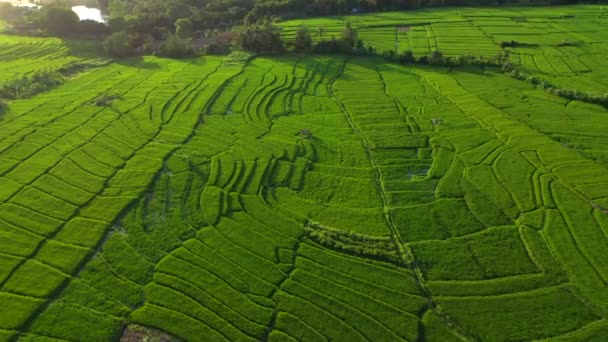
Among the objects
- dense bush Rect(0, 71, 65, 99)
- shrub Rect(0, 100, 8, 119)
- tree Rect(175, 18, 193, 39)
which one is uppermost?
tree Rect(175, 18, 193, 39)

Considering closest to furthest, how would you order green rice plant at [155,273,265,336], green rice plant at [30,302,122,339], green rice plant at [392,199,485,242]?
green rice plant at [30,302,122,339]
green rice plant at [155,273,265,336]
green rice plant at [392,199,485,242]

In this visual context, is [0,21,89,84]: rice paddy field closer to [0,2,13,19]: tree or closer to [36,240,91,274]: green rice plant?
[0,2,13,19]: tree

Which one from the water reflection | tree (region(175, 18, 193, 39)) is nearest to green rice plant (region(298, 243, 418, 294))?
tree (region(175, 18, 193, 39))

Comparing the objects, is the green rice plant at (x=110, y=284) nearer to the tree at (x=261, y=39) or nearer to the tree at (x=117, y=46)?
the tree at (x=261, y=39)

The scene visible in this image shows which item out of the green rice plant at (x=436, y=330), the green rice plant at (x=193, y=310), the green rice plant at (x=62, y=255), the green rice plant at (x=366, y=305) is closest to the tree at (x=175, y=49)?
the green rice plant at (x=62, y=255)

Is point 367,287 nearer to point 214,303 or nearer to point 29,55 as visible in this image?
point 214,303

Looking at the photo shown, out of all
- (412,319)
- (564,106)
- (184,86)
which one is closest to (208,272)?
(412,319)

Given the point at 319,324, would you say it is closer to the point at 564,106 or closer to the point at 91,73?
the point at 564,106
